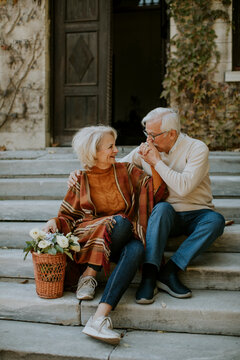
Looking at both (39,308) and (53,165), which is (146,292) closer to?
(39,308)

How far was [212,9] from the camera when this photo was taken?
4.75m

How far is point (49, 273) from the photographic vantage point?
2.20 m

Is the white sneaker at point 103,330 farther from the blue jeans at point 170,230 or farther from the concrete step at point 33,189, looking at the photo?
the concrete step at point 33,189

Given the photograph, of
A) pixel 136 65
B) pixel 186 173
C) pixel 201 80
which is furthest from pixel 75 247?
pixel 136 65

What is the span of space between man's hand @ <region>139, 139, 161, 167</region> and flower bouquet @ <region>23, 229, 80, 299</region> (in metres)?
0.73

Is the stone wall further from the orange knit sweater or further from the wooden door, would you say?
the orange knit sweater

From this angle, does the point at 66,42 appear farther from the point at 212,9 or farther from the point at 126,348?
the point at 126,348

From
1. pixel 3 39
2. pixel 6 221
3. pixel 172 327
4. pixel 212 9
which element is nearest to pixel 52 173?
pixel 6 221

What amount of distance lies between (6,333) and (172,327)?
0.96m

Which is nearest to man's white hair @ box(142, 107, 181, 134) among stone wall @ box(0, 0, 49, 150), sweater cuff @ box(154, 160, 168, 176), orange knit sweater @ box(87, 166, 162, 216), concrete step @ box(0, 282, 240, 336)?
sweater cuff @ box(154, 160, 168, 176)

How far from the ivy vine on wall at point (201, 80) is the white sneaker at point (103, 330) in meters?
3.38

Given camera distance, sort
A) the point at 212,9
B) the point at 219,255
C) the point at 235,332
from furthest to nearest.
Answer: the point at 212,9, the point at 219,255, the point at 235,332

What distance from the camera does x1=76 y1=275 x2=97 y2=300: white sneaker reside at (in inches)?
86.4

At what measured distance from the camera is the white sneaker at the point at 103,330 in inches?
→ 75.0
